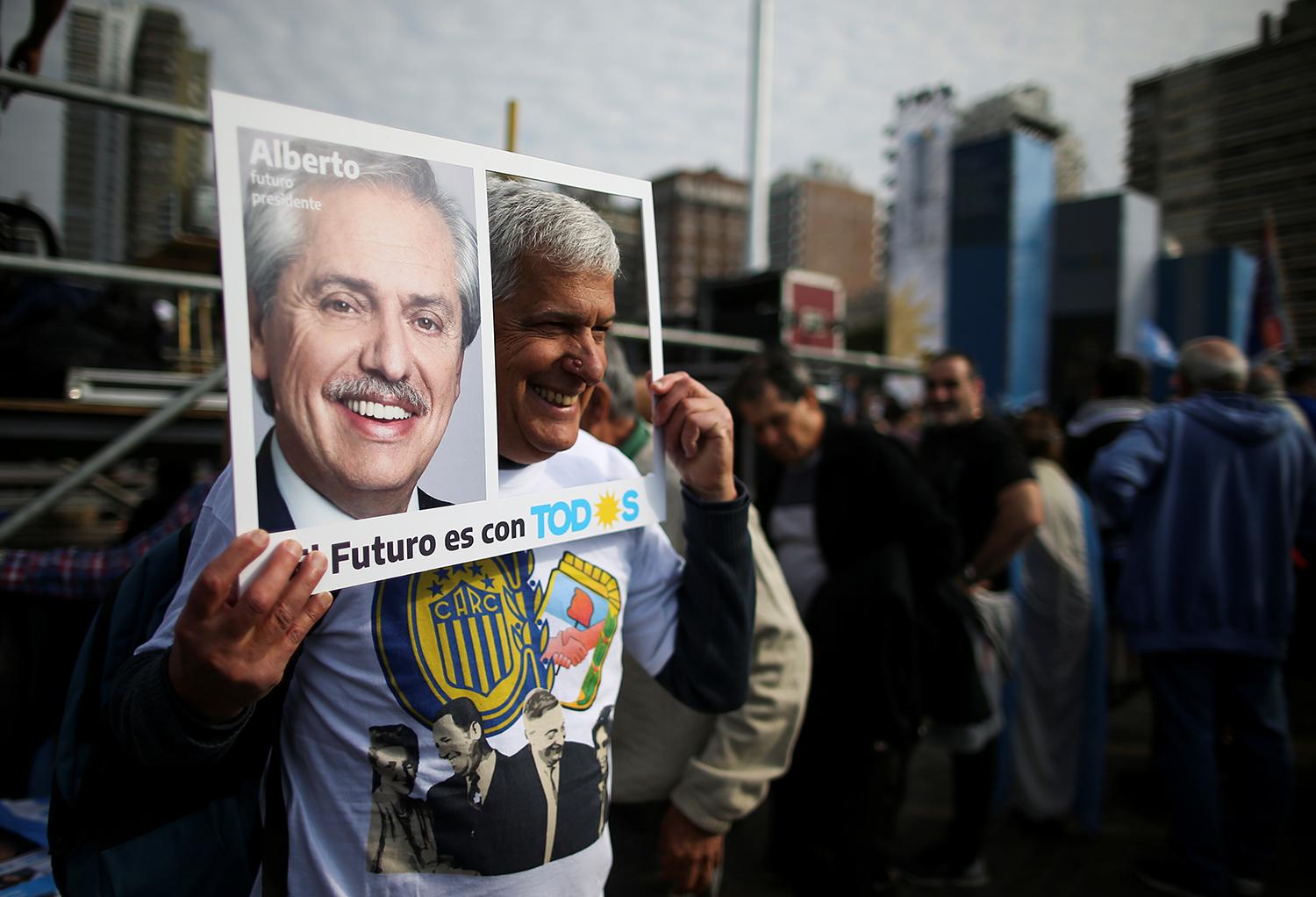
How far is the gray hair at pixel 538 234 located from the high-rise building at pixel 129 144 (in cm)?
302

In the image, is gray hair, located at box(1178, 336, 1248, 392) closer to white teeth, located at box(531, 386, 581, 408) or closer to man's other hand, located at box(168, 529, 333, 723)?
white teeth, located at box(531, 386, 581, 408)

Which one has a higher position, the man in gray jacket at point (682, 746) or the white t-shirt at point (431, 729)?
the white t-shirt at point (431, 729)

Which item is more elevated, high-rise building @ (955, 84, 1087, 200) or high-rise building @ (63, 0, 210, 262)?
high-rise building @ (955, 84, 1087, 200)

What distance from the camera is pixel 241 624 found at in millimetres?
809

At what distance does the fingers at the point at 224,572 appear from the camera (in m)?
0.79

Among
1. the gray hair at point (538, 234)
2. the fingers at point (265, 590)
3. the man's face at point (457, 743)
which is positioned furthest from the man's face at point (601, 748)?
the gray hair at point (538, 234)

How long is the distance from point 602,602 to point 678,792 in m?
0.66

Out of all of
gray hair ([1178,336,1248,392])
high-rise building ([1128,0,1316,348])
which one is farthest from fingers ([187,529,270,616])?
→ high-rise building ([1128,0,1316,348])

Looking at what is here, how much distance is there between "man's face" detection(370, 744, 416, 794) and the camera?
102 cm

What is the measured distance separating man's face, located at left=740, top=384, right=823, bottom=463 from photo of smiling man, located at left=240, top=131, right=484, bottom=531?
1588 mm

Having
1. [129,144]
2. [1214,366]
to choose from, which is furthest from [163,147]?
[1214,366]

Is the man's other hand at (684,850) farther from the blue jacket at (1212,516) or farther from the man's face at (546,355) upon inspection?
the blue jacket at (1212,516)

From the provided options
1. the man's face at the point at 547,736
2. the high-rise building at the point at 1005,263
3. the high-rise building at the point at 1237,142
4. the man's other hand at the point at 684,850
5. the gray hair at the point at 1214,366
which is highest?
the high-rise building at the point at 1237,142

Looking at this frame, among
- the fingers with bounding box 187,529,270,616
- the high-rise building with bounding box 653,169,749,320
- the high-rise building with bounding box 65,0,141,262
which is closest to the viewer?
the fingers with bounding box 187,529,270,616
